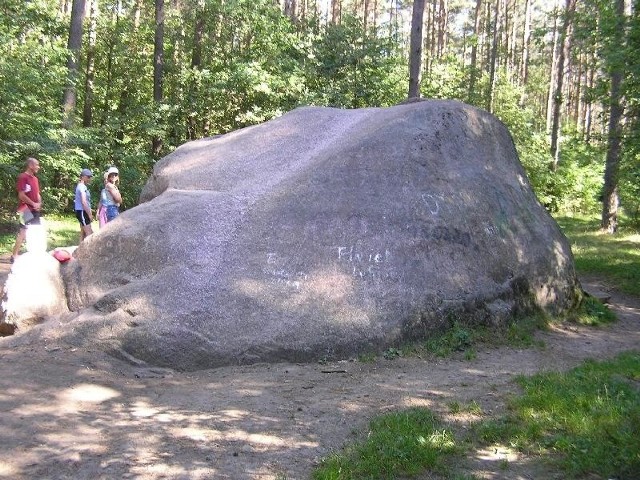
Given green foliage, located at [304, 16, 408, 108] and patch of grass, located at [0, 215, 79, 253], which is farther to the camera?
green foliage, located at [304, 16, 408, 108]

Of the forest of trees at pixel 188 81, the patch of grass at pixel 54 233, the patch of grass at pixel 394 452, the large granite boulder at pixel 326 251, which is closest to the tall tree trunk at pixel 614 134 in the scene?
the forest of trees at pixel 188 81

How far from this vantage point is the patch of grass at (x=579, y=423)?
13.4 ft

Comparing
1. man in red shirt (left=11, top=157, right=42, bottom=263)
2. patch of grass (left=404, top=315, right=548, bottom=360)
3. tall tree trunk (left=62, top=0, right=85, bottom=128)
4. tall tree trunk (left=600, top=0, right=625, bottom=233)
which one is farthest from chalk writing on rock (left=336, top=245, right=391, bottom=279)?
tall tree trunk (left=62, top=0, right=85, bottom=128)

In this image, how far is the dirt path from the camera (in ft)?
14.2

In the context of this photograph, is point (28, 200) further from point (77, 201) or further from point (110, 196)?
point (110, 196)

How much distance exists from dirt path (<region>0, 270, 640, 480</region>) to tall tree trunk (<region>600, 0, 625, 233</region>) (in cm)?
701

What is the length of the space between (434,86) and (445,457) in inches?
942

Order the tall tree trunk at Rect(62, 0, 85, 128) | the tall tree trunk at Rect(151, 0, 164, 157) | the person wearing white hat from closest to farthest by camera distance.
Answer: the person wearing white hat → the tall tree trunk at Rect(62, 0, 85, 128) → the tall tree trunk at Rect(151, 0, 164, 157)

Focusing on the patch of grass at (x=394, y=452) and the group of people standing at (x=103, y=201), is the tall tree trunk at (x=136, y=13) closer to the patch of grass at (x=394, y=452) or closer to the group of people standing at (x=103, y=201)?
the group of people standing at (x=103, y=201)

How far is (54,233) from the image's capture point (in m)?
15.9

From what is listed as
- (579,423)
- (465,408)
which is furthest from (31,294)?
(579,423)

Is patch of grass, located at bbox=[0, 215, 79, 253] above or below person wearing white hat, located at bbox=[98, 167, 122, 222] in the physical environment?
below

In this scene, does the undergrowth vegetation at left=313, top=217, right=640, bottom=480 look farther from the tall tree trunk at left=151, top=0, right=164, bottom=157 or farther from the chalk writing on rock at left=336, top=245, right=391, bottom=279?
the tall tree trunk at left=151, top=0, right=164, bottom=157

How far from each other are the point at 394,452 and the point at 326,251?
11.9 ft
